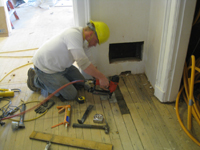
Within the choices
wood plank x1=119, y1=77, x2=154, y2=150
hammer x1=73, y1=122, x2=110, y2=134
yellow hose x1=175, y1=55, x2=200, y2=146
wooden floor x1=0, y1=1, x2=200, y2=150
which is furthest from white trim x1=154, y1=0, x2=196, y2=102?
hammer x1=73, y1=122, x2=110, y2=134

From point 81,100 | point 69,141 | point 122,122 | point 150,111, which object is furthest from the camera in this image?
point 81,100

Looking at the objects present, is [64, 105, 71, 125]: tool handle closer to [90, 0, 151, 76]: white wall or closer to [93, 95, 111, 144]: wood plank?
[93, 95, 111, 144]: wood plank

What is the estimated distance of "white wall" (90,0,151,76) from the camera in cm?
219

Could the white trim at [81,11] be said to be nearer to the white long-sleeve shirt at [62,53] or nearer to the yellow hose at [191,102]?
the white long-sleeve shirt at [62,53]

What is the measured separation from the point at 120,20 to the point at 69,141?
5.25 feet

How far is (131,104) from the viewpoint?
6.95ft

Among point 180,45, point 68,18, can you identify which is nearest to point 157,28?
point 180,45

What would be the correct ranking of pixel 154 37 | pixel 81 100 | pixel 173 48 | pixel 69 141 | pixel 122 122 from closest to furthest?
pixel 69 141, pixel 173 48, pixel 122 122, pixel 81 100, pixel 154 37

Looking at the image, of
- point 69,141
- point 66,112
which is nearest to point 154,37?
point 66,112

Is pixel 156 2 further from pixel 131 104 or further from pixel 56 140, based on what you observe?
pixel 56 140

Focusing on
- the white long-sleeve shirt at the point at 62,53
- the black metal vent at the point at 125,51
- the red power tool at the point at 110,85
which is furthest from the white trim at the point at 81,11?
the red power tool at the point at 110,85

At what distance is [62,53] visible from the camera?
6.19 feet

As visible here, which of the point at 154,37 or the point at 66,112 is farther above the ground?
the point at 154,37

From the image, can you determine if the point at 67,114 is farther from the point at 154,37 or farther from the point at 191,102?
the point at 154,37
